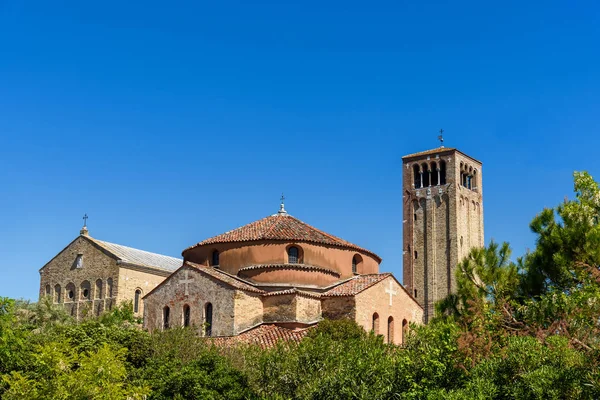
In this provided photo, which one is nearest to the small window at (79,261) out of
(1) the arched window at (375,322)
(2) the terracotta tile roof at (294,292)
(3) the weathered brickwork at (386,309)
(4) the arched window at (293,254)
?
(4) the arched window at (293,254)

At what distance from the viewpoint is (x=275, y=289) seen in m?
32.5

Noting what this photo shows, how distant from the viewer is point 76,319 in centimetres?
5247

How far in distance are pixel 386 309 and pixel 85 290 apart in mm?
29451

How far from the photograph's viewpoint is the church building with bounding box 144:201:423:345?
3070 cm

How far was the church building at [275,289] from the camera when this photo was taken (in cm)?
3070

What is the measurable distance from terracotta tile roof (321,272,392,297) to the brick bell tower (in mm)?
29960

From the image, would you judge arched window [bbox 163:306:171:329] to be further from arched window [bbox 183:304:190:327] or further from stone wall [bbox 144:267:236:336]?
arched window [bbox 183:304:190:327]

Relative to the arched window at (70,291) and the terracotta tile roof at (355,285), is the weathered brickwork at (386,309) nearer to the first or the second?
the terracotta tile roof at (355,285)

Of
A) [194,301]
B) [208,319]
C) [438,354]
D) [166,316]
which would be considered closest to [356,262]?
[208,319]

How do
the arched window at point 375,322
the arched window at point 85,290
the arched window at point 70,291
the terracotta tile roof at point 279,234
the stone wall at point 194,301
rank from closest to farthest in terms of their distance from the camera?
the stone wall at point 194,301
the arched window at point 375,322
the terracotta tile roof at point 279,234
the arched window at point 85,290
the arched window at point 70,291

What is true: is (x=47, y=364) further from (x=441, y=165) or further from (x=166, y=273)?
(x=441, y=165)

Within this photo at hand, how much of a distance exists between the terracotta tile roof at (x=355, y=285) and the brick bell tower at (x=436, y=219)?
30.0 m

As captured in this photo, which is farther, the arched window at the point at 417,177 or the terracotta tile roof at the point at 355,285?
the arched window at the point at 417,177

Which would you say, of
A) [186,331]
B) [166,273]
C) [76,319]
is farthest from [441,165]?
[186,331]
